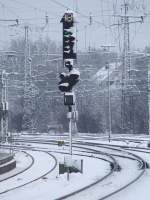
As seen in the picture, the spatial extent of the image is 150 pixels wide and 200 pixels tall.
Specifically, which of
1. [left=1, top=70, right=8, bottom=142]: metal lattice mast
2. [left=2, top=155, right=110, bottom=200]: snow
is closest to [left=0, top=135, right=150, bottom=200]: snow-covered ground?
[left=2, top=155, right=110, bottom=200]: snow

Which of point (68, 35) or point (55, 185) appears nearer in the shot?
point (55, 185)

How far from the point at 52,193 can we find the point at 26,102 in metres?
56.2

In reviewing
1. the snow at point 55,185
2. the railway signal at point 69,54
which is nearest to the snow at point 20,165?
the snow at point 55,185

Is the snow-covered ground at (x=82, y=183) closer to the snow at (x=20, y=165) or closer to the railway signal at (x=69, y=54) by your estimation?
the snow at (x=20, y=165)

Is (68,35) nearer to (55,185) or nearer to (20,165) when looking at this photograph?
(55,185)

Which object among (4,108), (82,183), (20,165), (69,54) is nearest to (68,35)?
(69,54)

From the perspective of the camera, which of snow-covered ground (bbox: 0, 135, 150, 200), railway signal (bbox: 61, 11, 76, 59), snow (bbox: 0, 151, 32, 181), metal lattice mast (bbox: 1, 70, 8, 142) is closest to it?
snow-covered ground (bbox: 0, 135, 150, 200)

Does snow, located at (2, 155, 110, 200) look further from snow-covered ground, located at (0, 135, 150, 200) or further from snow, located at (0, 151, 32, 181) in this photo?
snow, located at (0, 151, 32, 181)

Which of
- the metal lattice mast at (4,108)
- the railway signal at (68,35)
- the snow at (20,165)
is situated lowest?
the snow at (20,165)

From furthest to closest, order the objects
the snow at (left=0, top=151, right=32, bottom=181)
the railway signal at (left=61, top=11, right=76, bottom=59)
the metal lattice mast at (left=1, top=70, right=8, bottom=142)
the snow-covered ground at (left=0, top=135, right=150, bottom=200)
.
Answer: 1. the metal lattice mast at (left=1, top=70, right=8, bottom=142)
2. the snow at (left=0, top=151, right=32, bottom=181)
3. the railway signal at (left=61, top=11, right=76, bottom=59)
4. the snow-covered ground at (left=0, top=135, right=150, bottom=200)

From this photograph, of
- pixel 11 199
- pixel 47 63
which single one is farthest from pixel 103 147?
pixel 47 63

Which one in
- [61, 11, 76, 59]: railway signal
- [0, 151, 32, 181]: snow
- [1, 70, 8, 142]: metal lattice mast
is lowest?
[0, 151, 32, 181]: snow

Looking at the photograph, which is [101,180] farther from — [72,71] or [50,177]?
[72,71]

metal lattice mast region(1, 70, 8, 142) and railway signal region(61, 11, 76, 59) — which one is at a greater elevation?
railway signal region(61, 11, 76, 59)
